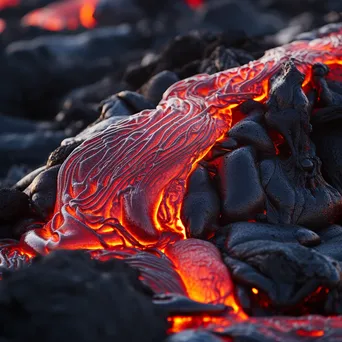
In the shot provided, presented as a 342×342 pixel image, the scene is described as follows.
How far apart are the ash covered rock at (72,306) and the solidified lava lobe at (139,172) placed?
2.19ft

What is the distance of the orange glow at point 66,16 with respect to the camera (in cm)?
1488

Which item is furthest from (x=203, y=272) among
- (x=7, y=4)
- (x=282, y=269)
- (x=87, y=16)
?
(x=87, y=16)

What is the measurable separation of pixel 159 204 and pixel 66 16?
13087 mm

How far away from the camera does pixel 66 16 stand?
601 inches

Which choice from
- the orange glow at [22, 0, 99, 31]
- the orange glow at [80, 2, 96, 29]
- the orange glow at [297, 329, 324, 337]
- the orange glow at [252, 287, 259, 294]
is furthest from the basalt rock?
the orange glow at [80, 2, 96, 29]

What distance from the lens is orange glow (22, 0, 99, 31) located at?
1488cm

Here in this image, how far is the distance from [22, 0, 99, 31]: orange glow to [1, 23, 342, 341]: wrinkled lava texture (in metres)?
11.6

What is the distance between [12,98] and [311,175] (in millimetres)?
6120

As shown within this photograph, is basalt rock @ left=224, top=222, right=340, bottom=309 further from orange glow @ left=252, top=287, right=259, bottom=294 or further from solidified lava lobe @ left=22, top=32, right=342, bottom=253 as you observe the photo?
solidified lava lobe @ left=22, top=32, right=342, bottom=253

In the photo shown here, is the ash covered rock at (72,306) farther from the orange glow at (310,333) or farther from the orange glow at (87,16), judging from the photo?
the orange glow at (87,16)

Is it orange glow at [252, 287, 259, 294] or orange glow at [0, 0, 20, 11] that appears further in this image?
orange glow at [0, 0, 20, 11]

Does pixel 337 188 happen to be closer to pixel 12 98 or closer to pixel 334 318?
pixel 334 318

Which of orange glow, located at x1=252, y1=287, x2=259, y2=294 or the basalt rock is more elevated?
the basalt rock

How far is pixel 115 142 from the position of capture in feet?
11.1
